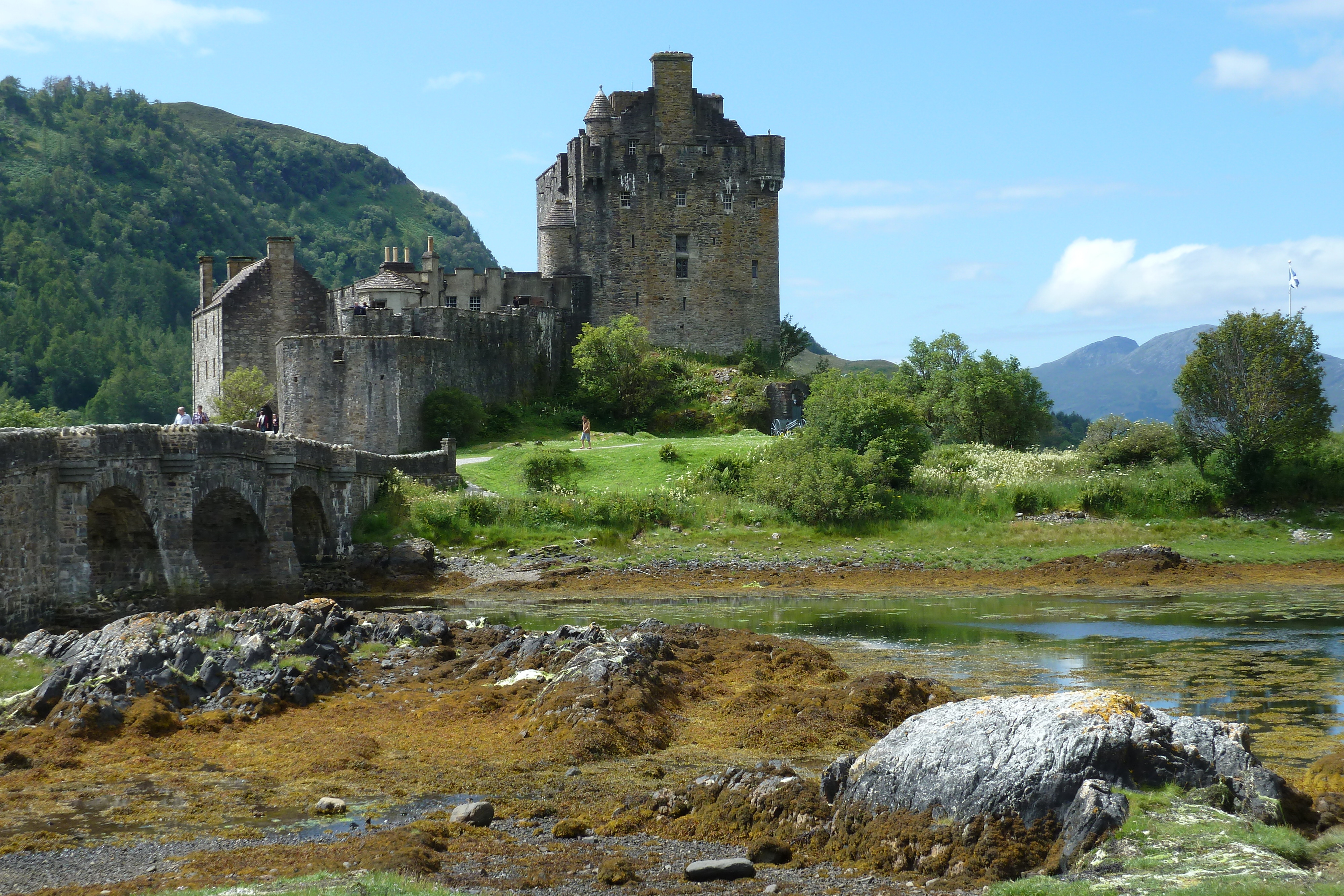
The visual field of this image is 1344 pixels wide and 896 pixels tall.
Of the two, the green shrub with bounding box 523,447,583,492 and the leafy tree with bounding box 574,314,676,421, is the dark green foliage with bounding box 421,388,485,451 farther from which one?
the green shrub with bounding box 523,447,583,492

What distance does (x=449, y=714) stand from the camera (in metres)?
16.8

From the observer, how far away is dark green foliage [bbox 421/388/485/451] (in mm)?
49500

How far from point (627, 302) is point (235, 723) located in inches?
2016

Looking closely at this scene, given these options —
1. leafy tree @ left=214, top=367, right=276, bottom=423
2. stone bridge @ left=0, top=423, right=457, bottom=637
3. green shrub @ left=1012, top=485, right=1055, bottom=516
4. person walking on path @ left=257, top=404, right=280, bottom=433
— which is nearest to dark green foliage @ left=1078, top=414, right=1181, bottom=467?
green shrub @ left=1012, top=485, right=1055, bottom=516

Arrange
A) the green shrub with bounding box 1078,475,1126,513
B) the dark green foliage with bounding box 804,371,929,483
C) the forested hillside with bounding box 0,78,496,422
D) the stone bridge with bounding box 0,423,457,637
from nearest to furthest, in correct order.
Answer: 1. the stone bridge with bounding box 0,423,457,637
2. the green shrub with bounding box 1078,475,1126,513
3. the dark green foliage with bounding box 804,371,929,483
4. the forested hillside with bounding box 0,78,496,422

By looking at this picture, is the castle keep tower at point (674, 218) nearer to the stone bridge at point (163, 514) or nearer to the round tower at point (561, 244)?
the round tower at point (561, 244)

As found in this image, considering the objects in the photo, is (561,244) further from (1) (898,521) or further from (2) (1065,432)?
(2) (1065,432)

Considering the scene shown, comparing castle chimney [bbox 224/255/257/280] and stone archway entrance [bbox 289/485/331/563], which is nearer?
stone archway entrance [bbox 289/485/331/563]

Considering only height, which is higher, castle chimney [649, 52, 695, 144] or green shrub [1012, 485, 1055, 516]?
castle chimney [649, 52, 695, 144]

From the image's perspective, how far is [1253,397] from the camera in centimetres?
4003

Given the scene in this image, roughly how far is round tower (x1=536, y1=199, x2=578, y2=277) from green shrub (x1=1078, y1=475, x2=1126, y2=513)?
3396cm

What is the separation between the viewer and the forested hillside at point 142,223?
106438 millimetres

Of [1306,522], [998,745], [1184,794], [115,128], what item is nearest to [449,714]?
[998,745]

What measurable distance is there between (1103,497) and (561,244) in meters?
35.3
